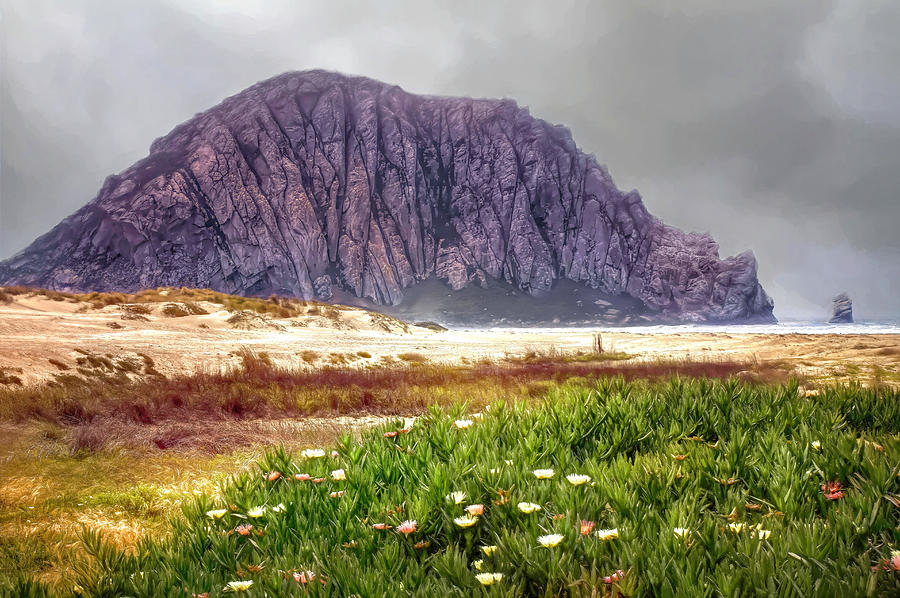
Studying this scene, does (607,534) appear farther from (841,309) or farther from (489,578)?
(841,309)

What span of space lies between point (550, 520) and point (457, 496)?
0.60 m

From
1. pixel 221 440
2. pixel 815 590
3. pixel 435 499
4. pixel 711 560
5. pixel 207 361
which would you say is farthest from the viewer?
pixel 207 361

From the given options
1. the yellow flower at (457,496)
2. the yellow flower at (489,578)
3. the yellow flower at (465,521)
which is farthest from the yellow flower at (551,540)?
the yellow flower at (457,496)

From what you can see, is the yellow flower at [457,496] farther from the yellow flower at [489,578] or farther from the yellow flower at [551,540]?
the yellow flower at [489,578]

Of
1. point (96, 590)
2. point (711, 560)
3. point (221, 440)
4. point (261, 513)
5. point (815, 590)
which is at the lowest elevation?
point (221, 440)

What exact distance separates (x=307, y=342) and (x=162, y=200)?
7039 inches

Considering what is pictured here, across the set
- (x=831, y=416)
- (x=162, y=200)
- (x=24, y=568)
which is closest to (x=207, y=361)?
(x=24, y=568)

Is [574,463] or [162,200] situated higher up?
[162,200]

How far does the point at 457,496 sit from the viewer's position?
302cm

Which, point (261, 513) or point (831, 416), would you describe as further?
point (831, 416)

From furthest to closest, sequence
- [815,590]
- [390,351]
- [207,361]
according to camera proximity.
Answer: [390,351] < [207,361] < [815,590]

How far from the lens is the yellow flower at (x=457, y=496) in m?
2.94

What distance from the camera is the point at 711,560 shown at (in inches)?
89.6

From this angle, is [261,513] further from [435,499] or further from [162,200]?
[162,200]
